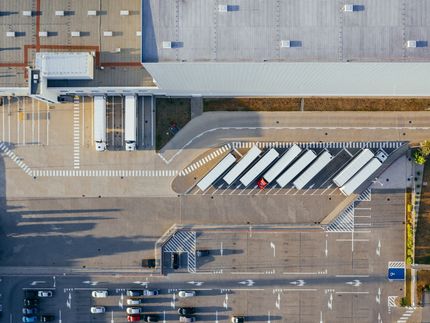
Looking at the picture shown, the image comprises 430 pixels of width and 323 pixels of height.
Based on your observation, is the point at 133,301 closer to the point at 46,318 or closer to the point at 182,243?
the point at 182,243

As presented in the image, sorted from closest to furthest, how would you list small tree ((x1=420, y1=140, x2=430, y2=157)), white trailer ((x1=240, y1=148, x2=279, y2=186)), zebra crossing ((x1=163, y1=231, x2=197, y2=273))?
small tree ((x1=420, y1=140, x2=430, y2=157)) < white trailer ((x1=240, y1=148, x2=279, y2=186)) < zebra crossing ((x1=163, y1=231, x2=197, y2=273))

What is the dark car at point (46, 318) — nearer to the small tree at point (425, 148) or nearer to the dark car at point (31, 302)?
the dark car at point (31, 302)

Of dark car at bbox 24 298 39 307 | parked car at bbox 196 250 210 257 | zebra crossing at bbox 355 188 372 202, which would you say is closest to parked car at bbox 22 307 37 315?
dark car at bbox 24 298 39 307

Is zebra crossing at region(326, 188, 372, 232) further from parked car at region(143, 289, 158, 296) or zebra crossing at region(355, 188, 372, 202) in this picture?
parked car at region(143, 289, 158, 296)

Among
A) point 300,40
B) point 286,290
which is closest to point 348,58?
point 300,40

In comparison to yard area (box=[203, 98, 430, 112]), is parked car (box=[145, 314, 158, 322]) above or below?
below

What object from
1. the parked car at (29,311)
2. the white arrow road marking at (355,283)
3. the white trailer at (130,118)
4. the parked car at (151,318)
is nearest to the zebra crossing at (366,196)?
the white arrow road marking at (355,283)

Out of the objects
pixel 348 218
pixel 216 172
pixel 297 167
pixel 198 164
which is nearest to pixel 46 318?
pixel 198 164
